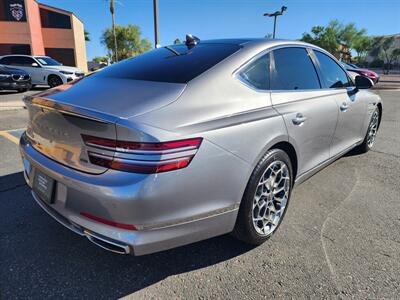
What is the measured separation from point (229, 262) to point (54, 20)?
34.6m

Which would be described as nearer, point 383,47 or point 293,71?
point 293,71

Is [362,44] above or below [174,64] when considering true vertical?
above

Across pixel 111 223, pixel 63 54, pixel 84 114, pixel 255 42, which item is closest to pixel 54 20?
pixel 63 54

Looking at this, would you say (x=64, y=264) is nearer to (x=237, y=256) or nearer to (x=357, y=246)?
(x=237, y=256)

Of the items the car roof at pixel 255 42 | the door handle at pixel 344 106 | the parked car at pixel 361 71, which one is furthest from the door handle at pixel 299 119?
the parked car at pixel 361 71

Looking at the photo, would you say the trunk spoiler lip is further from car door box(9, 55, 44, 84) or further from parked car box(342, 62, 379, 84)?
parked car box(342, 62, 379, 84)

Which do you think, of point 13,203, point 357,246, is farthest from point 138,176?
point 13,203

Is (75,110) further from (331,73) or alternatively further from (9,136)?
(9,136)

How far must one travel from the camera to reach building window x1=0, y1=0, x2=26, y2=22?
26.5 m

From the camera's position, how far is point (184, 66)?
2.35m

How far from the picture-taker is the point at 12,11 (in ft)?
87.9

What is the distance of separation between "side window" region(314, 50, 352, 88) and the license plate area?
2831 mm

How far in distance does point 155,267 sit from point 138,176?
93cm

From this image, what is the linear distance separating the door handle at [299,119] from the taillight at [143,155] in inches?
46.2
